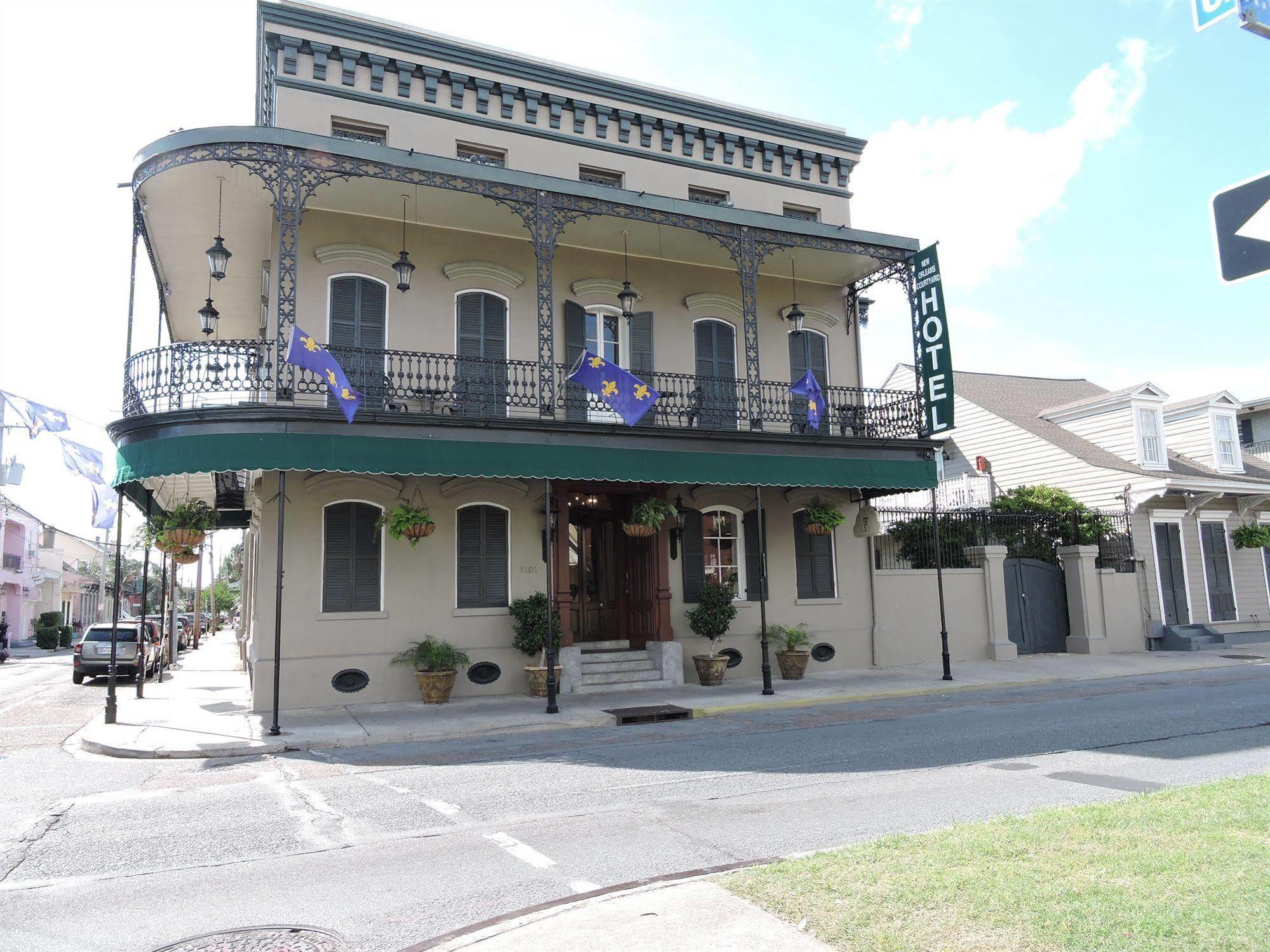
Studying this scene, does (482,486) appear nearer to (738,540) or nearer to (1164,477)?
(738,540)

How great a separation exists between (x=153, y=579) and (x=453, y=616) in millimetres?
94112

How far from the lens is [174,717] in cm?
1325

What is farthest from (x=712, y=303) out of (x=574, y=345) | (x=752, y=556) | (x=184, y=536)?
(x=184, y=536)

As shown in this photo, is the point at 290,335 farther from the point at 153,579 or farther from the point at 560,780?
the point at 153,579

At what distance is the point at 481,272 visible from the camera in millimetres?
15680

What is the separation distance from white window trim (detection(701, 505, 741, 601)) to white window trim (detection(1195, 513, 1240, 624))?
15.0 m

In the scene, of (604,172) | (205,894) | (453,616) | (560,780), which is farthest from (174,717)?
(604,172)

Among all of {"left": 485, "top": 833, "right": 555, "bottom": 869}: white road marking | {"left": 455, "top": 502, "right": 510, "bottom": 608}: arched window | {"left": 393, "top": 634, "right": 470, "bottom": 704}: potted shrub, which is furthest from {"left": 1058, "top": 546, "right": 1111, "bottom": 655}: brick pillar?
{"left": 485, "top": 833, "right": 555, "bottom": 869}: white road marking

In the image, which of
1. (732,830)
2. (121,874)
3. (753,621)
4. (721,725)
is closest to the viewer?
(121,874)

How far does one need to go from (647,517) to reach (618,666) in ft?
9.25

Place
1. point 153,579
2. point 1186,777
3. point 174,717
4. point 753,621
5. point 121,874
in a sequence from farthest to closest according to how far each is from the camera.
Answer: point 153,579 < point 753,621 < point 174,717 < point 1186,777 < point 121,874

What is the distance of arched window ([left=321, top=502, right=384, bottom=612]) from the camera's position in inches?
555

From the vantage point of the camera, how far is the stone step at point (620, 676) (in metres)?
15.4

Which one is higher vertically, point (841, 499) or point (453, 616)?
point (841, 499)
